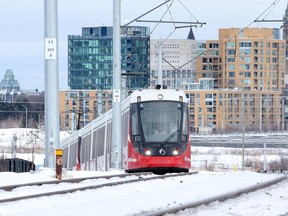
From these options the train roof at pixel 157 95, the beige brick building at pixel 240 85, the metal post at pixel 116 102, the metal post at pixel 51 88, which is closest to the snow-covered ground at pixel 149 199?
the metal post at pixel 51 88

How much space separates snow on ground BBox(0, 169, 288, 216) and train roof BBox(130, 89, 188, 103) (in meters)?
9.42

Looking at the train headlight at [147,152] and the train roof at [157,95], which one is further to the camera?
the train roof at [157,95]

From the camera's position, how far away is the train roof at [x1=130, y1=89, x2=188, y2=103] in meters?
32.4

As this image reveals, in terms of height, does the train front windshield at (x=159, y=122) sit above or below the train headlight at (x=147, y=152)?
above

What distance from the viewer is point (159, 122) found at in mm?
32281

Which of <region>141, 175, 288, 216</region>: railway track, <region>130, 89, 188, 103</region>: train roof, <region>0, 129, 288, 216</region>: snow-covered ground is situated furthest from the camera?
<region>130, 89, 188, 103</region>: train roof

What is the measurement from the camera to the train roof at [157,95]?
32.4 meters

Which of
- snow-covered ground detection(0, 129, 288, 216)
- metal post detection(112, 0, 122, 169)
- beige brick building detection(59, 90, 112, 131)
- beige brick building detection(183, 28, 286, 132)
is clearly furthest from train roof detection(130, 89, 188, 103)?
beige brick building detection(183, 28, 286, 132)

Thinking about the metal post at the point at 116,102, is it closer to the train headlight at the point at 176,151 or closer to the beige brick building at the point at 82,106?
the train headlight at the point at 176,151

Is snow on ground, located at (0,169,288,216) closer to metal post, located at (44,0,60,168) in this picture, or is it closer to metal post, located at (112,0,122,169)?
metal post, located at (44,0,60,168)

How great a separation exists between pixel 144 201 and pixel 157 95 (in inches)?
618

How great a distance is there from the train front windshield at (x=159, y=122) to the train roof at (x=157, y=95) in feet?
0.43

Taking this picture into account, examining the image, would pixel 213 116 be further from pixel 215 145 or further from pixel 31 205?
pixel 31 205

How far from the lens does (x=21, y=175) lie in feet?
79.0
